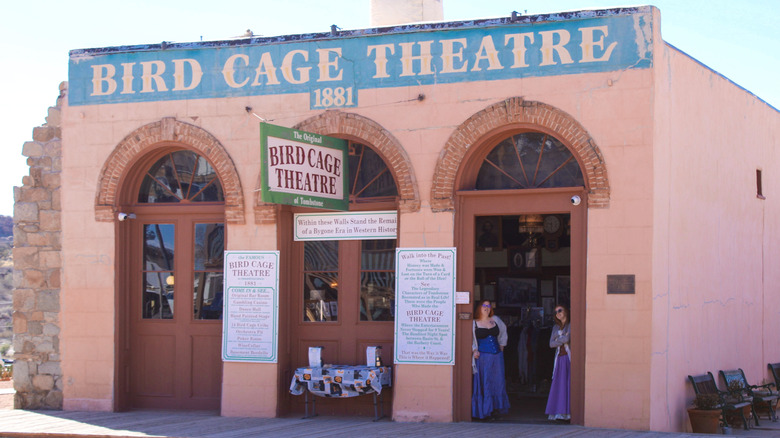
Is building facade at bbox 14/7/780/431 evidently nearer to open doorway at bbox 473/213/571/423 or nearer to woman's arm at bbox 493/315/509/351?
woman's arm at bbox 493/315/509/351

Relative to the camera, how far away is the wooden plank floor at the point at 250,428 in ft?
34.4

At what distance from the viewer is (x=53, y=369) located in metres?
13.0

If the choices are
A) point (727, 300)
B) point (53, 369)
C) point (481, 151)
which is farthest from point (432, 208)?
point (53, 369)

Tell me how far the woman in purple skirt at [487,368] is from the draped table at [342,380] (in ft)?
3.70

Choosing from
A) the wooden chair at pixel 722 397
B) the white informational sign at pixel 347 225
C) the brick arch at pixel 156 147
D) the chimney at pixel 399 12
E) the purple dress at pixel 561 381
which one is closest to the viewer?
the purple dress at pixel 561 381

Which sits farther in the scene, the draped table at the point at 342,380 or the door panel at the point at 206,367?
the door panel at the point at 206,367

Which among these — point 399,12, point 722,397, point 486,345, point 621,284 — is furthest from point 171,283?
point 722,397

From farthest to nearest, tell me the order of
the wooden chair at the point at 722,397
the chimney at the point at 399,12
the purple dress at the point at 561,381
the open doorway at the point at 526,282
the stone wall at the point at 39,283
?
the open doorway at the point at 526,282 < the chimney at the point at 399,12 < the stone wall at the point at 39,283 < the wooden chair at the point at 722,397 < the purple dress at the point at 561,381

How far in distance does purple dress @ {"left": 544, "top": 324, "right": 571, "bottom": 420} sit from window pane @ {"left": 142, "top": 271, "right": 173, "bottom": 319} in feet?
17.6

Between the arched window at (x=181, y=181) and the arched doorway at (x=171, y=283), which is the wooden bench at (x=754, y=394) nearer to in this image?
the arched doorway at (x=171, y=283)

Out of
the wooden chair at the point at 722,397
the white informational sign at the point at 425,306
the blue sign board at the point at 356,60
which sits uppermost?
the blue sign board at the point at 356,60

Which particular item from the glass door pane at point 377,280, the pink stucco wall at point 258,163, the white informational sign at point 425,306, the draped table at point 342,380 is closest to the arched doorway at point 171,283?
the pink stucco wall at point 258,163

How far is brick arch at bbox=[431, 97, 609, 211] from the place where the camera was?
10.8 m

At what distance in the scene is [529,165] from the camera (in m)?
11.5
